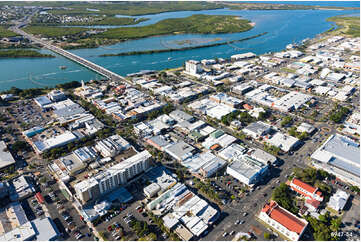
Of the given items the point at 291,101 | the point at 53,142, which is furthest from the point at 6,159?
the point at 291,101

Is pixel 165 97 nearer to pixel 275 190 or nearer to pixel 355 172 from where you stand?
pixel 275 190

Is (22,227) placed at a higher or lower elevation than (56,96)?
lower

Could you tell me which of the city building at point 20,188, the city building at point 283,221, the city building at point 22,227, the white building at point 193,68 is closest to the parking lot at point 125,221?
the city building at point 22,227

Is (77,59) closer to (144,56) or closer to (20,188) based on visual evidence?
(144,56)

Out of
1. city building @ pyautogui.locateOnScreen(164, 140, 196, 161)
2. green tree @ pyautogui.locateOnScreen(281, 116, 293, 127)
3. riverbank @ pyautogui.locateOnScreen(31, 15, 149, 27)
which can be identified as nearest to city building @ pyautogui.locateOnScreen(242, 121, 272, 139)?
green tree @ pyautogui.locateOnScreen(281, 116, 293, 127)

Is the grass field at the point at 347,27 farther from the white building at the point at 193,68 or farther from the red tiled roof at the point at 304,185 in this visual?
the red tiled roof at the point at 304,185

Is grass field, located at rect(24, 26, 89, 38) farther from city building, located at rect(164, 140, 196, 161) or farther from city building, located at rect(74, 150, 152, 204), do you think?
city building, located at rect(74, 150, 152, 204)

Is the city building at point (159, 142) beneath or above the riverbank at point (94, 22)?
beneath
